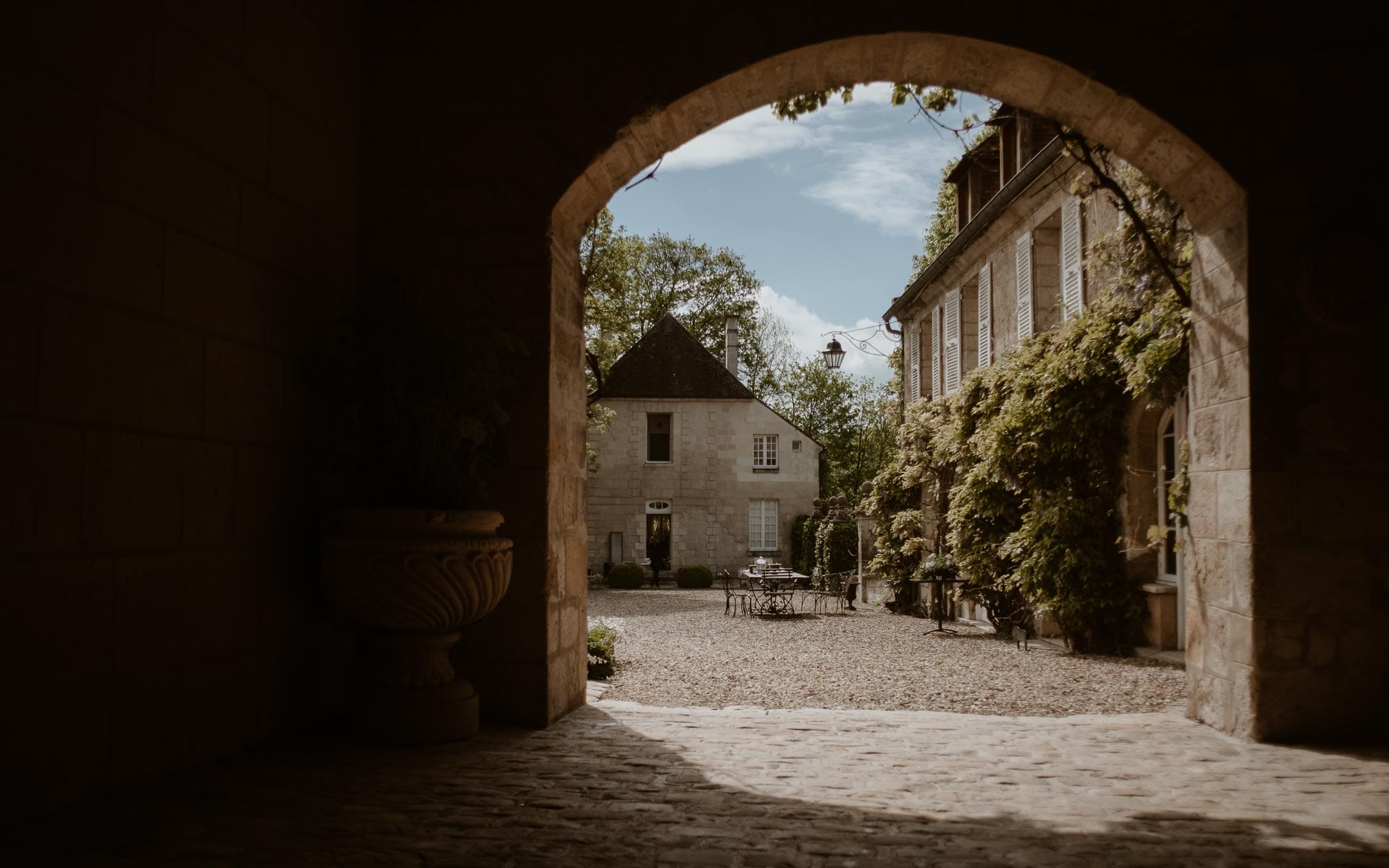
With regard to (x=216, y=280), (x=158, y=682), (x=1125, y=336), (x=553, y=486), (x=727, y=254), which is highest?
(x=727, y=254)

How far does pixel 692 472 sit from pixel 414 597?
69.6 ft

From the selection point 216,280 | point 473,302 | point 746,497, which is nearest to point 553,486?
point 473,302

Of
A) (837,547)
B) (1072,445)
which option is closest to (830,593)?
(837,547)

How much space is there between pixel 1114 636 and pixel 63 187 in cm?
842

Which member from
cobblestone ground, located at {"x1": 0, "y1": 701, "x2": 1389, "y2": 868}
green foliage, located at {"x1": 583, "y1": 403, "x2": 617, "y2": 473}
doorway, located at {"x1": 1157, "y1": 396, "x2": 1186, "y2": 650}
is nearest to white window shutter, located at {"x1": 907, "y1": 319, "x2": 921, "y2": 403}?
green foliage, located at {"x1": 583, "y1": 403, "x2": 617, "y2": 473}

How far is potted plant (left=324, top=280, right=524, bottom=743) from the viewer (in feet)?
11.1

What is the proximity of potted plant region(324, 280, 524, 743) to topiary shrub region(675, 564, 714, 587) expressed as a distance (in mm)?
19249

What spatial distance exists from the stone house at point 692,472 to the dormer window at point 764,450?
0.02 metres

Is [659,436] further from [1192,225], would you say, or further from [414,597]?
[414,597]

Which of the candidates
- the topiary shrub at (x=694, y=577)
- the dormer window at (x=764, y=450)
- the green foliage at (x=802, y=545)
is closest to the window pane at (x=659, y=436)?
the dormer window at (x=764, y=450)

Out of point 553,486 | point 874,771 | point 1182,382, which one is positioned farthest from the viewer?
point 1182,382

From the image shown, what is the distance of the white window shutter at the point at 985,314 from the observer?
12.5 metres

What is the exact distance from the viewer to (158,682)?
300 cm

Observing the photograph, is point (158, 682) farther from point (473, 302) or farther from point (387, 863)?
point (473, 302)
